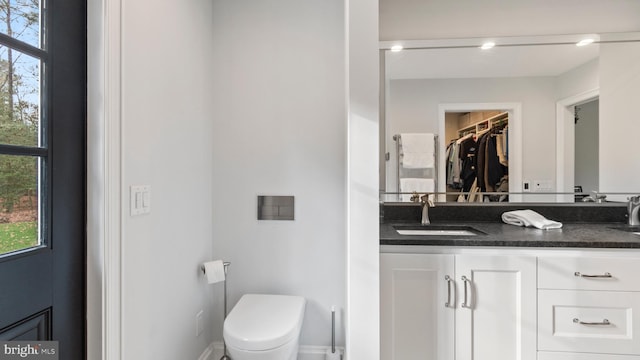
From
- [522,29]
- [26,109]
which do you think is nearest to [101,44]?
[26,109]

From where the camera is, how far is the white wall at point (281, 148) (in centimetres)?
183

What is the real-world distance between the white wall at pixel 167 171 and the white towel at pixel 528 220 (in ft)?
6.20

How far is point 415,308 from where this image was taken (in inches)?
54.3

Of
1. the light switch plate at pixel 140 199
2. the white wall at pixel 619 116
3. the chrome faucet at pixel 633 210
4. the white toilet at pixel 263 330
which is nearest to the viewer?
the light switch plate at pixel 140 199

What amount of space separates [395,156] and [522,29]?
118 cm

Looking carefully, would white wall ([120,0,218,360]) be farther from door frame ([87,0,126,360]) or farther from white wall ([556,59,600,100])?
white wall ([556,59,600,100])

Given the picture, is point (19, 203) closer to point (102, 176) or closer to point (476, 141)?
point (102, 176)

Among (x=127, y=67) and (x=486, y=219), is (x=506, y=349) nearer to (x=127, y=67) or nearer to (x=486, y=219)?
(x=486, y=219)

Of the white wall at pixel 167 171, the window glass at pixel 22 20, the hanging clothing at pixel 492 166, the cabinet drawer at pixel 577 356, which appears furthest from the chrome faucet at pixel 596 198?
the window glass at pixel 22 20

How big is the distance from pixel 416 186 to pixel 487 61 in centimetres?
94

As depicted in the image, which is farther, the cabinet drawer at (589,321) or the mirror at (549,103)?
the mirror at (549,103)

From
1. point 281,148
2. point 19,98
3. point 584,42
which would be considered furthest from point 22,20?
point 584,42

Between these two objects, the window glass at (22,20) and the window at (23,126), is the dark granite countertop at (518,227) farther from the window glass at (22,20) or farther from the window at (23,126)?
the window glass at (22,20)

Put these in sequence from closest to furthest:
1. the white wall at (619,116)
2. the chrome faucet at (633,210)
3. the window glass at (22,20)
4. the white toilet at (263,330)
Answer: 1. the window glass at (22,20)
2. the white toilet at (263,330)
3. the chrome faucet at (633,210)
4. the white wall at (619,116)
